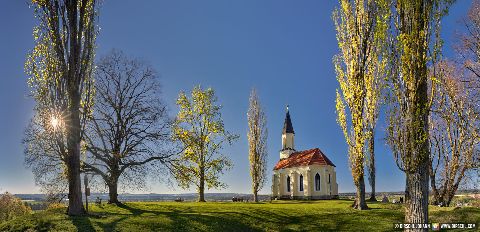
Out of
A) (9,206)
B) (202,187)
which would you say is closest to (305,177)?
(202,187)

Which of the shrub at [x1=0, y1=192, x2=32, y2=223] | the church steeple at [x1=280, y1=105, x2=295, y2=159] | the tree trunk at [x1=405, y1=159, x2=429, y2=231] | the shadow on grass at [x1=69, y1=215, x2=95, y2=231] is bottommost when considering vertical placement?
the shrub at [x1=0, y1=192, x2=32, y2=223]

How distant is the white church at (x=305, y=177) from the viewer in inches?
2272

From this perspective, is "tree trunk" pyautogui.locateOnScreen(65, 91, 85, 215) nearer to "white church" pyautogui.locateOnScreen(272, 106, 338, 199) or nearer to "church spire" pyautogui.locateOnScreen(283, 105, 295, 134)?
"white church" pyautogui.locateOnScreen(272, 106, 338, 199)

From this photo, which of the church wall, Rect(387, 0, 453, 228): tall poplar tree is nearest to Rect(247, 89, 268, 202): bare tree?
the church wall

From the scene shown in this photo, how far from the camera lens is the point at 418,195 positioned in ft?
54.0

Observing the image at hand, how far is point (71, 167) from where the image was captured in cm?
2516

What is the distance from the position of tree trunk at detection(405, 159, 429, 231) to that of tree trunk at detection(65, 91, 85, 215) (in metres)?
19.0

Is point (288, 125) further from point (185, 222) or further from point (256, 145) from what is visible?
point (185, 222)

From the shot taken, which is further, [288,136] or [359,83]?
[288,136]

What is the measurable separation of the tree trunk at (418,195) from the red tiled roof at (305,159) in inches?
1635

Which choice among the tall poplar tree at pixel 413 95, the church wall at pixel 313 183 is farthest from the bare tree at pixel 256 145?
the tall poplar tree at pixel 413 95

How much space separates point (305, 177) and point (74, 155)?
39.2m

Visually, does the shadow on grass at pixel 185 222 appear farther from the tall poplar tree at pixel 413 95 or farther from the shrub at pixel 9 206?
the shrub at pixel 9 206

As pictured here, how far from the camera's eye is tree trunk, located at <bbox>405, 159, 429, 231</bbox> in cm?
1638
